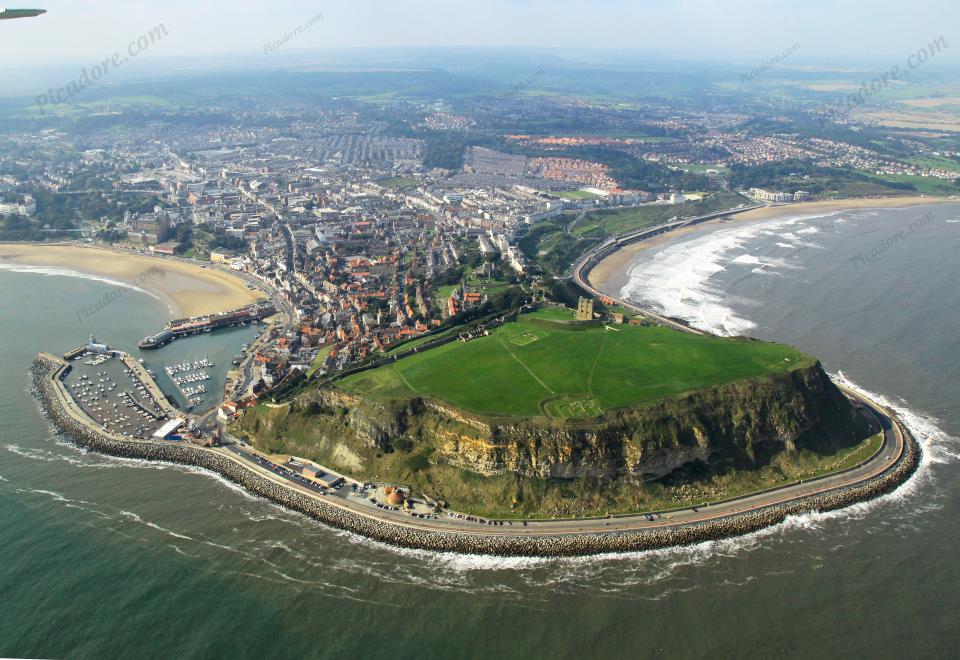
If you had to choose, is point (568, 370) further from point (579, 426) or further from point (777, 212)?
point (777, 212)

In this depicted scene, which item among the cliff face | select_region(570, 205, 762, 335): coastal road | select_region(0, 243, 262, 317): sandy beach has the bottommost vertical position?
select_region(0, 243, 262, 317): sandy beach

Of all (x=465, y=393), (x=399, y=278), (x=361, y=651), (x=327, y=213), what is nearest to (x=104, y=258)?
(x=327, y=213)

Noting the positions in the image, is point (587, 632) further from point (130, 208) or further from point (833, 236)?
point (130, 208)

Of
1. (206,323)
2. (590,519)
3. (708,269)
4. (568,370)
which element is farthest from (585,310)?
(206,323)

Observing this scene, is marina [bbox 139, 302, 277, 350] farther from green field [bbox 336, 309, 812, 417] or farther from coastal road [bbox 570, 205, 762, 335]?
coastal road [bbox 570, 205, 762, 335]

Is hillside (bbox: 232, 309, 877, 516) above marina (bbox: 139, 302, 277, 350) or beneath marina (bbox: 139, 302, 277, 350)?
above

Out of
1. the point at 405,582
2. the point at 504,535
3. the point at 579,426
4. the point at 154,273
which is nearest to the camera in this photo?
the point at 405,582

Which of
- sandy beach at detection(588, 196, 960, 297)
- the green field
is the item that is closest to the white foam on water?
sandy beach at detection(588, 196, 960, 297)
